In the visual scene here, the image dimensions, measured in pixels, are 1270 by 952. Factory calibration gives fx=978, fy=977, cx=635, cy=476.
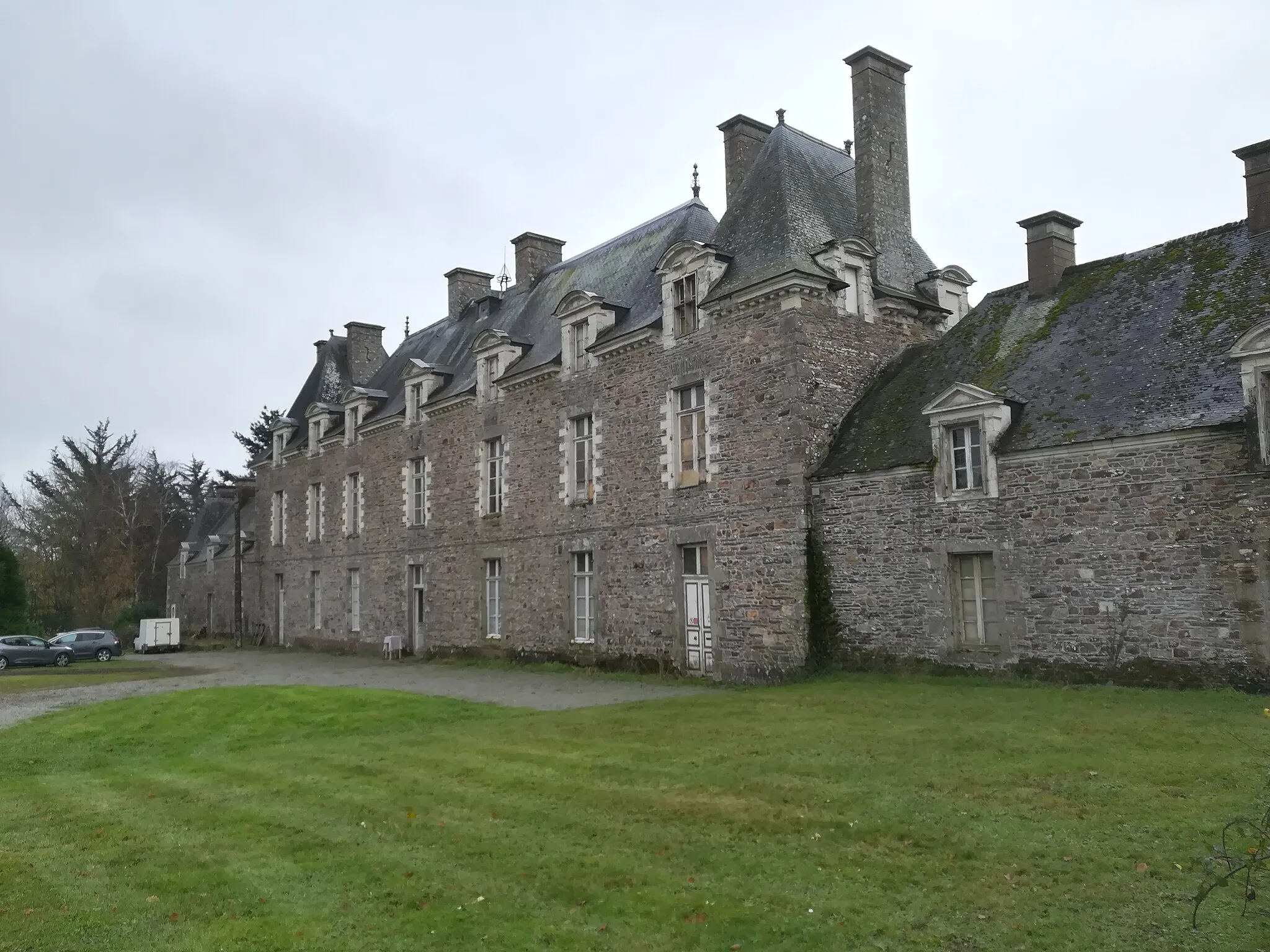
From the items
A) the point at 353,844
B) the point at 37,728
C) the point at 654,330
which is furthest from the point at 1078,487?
the point at 37,728

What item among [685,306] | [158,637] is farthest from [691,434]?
[158,637]

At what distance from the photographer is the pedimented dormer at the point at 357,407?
29109 mm

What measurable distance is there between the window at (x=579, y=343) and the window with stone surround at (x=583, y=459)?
1.15 meters

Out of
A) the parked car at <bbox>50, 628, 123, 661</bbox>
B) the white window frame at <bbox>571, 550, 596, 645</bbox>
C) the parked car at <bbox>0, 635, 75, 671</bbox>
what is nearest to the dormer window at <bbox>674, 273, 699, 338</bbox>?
the white window frame at <bbox>571, 550, 596, 645</bbox>

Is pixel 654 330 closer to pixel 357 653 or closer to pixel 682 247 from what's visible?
pixel 682 247

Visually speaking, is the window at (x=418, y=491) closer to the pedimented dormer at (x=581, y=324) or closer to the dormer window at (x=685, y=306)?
the pedimented dormer at (x=581, y=324)

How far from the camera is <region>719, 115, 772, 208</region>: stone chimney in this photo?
19.8 metres

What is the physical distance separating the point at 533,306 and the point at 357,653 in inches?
441

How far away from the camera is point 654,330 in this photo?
18.2 m

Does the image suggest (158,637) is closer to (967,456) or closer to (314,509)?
(314,509)

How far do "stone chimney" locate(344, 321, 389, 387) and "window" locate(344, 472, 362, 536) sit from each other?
600cm

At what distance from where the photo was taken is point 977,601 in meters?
13.8

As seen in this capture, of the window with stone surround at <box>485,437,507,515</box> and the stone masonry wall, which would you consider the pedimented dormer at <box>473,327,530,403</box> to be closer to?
the window with stone surround at <box>485,437,507,515</box>

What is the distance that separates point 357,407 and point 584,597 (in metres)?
12.7
